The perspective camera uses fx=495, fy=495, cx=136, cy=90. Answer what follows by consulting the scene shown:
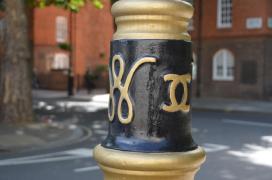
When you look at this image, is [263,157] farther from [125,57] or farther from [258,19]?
[258,19]

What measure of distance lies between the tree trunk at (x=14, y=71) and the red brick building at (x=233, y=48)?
15.5 meters

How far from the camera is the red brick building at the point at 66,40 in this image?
3762 cm

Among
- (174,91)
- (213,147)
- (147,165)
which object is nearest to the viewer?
(147,165)

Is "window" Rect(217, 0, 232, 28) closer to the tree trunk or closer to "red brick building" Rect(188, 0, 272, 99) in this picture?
"red brick building" Rect(188, 0, 272, 99)

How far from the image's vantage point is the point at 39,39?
1496 inches

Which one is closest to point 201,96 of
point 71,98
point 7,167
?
point 71,98

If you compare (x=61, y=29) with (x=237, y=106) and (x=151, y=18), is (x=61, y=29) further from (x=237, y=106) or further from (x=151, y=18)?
(x=151, y=18)

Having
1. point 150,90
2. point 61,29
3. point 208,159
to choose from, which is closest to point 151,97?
point 150,90

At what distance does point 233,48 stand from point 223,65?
1185mm

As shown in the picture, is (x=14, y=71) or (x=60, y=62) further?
(x=60, y=62)

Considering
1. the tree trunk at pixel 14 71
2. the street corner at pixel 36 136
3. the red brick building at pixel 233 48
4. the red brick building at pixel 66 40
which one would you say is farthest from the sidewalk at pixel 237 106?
the red brick building at pixel 66 40

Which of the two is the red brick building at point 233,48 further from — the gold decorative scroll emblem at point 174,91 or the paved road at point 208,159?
the gold decorative scroll emblem at point 174,91

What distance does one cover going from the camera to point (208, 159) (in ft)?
32.7

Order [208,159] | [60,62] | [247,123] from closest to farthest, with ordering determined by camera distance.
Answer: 1. [208,159]
2. [247,123]
3. [60,62]
